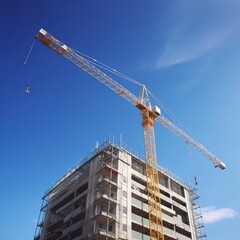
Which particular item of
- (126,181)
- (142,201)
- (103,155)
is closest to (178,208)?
(142,201)

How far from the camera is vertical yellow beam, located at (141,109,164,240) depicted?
51.7 meters

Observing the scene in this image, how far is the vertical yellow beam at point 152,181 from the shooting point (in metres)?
51.7

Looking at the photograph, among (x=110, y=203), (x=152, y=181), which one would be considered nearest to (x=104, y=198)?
(x=110, y=203)

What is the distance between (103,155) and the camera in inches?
2249

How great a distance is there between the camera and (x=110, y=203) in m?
49.7

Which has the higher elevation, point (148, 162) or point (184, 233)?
point (148, 162)

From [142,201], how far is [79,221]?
44.4ft

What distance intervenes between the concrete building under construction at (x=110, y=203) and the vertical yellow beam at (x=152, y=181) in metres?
1.30

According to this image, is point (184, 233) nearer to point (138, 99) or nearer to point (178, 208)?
point (178, 208)

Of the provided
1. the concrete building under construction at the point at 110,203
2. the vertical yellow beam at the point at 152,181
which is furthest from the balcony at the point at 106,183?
the vertical yellow beam at the point at 152,181

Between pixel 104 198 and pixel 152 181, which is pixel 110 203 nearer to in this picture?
pixel 104 198

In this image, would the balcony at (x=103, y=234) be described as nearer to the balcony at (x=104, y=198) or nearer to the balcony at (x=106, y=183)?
the balcony at (x=104, y=198)

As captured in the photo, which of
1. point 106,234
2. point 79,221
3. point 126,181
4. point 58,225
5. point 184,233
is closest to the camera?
point 106,234

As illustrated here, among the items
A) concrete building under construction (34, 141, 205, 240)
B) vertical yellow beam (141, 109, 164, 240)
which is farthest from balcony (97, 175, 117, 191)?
vertical yellow beam (141, 109, 164, 240)
